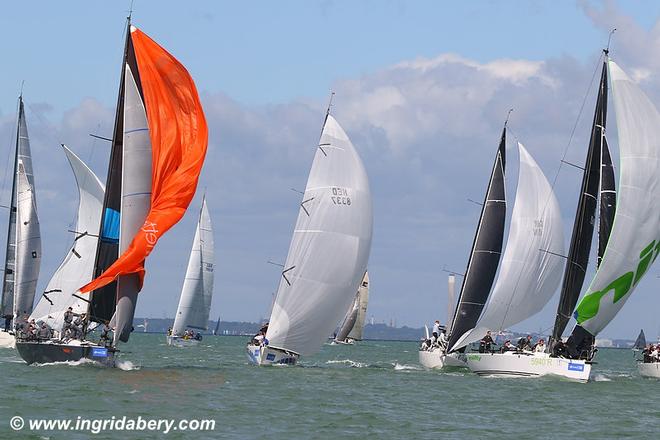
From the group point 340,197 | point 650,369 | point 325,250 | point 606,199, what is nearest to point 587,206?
point 606,199

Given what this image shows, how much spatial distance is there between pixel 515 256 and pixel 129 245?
17.5m

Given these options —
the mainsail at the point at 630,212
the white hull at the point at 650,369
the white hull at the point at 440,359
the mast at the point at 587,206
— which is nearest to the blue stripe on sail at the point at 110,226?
the mainsail at the point at 630,212

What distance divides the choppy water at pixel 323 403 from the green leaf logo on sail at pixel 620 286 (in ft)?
8.77

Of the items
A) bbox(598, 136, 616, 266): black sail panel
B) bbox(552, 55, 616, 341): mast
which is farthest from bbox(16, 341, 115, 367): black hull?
bbox(598, 136, 616, 266): black sail panel

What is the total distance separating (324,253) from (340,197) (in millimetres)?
2247

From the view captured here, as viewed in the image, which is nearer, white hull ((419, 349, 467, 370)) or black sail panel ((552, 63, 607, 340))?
black sail panel ((552, 63, 607, 340))

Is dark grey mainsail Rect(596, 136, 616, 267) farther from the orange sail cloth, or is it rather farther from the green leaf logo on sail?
the orange sail cloth

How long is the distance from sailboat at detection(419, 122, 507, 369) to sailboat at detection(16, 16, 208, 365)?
18.5m

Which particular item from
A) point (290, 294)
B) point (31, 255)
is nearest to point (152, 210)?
point (290, 294)

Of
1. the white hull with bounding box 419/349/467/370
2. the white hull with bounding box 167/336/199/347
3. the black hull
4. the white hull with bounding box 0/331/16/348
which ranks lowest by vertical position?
the white hull with bounding box 0/331/16/348

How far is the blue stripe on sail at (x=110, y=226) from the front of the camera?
41.3 metres

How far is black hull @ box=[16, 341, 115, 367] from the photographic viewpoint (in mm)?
40344

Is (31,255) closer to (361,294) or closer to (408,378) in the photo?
(408,378)

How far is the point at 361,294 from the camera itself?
12100cm
